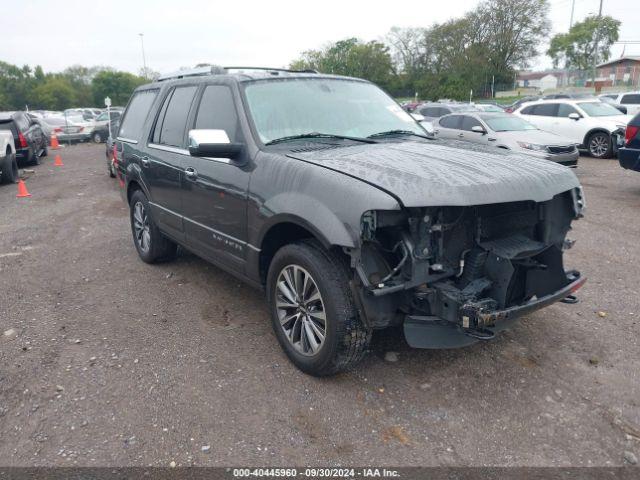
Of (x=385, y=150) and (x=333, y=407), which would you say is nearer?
(x=333, y=407)

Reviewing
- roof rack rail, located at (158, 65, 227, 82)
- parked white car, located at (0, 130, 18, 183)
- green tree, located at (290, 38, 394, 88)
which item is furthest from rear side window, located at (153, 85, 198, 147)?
green tree, located at (290, 38, 394, 88)

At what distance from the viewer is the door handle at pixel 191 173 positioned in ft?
14.0

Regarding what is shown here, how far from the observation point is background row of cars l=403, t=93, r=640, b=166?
11.5m

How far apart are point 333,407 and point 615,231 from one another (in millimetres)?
5439

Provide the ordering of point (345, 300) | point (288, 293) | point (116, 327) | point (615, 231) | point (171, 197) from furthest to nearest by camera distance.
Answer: point (615, 231) < point (171, 197) < point (116, 327) < point (288, 293) < point (345, 300)

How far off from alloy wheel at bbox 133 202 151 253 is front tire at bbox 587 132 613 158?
1281 cm

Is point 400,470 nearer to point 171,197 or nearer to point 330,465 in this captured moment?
point 330,465

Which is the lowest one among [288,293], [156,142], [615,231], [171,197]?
[615,231]

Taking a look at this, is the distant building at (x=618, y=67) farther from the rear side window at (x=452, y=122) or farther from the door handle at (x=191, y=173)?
the door handle at (x=191, y=173)

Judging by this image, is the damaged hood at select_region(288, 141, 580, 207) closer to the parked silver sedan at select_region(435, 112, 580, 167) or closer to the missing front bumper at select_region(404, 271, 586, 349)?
the missing front bumper at select_region(404, 271, 586, 349)

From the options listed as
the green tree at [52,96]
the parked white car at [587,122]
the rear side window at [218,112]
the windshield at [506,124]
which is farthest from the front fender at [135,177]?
the green tree at [52,96]

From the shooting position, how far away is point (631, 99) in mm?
22109

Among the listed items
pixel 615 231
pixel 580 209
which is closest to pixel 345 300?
pixel 580 209

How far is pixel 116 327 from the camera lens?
14.0 ft
